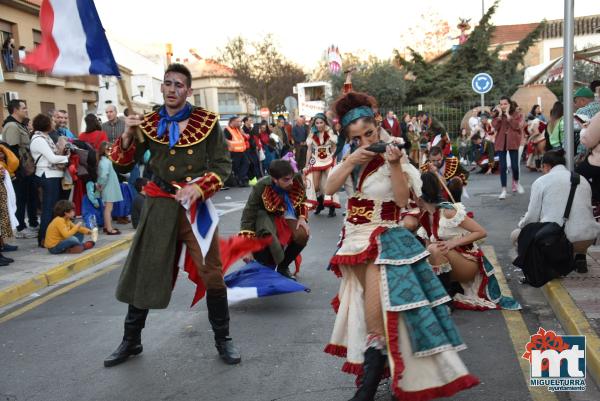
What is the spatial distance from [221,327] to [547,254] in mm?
3036

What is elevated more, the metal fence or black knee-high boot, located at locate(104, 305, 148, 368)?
the metal fence

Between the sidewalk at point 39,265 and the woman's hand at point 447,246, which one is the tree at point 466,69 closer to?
the sidewalk at point 39,265

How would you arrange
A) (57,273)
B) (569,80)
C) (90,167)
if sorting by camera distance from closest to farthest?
(569,80), (57,273), (90,167)

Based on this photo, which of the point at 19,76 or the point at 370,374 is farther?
the point at 19,76

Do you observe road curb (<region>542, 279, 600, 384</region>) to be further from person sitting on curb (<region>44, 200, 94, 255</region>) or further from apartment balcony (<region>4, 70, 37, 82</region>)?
apartment balcony (<region>4, 70, 37, 82</region>)

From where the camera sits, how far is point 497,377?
4.27 m

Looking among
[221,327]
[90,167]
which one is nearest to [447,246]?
[221,327]

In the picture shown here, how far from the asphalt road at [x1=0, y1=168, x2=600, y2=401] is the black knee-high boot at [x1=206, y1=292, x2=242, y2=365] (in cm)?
8

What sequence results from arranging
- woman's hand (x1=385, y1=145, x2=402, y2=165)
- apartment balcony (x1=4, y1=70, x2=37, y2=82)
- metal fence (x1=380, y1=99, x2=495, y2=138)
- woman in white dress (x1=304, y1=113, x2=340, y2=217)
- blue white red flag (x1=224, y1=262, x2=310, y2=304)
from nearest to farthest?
1. woman's hand (x1=385, y1=145, x2=402, y2=165)
2. blue white red flag (x1=224, y1=262, x2=310, y2=304)
3. woman in white dress (x1=304, y1=113, x2=340, y2=217)
4. apartment balcony (x1=4, y1=70, x2=37, y2=82)
5. metal fence (x1=380, y1=99, x2=495, y2=138)

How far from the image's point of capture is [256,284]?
20.4ft

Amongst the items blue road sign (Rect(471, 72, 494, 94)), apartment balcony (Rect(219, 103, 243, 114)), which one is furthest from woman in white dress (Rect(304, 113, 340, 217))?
apartment balcony (Rect(219, 103, 243, 114))

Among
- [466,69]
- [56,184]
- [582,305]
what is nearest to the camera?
[582,305]

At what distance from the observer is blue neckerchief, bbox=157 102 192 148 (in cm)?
458

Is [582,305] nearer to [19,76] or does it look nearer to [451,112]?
[451,112]
